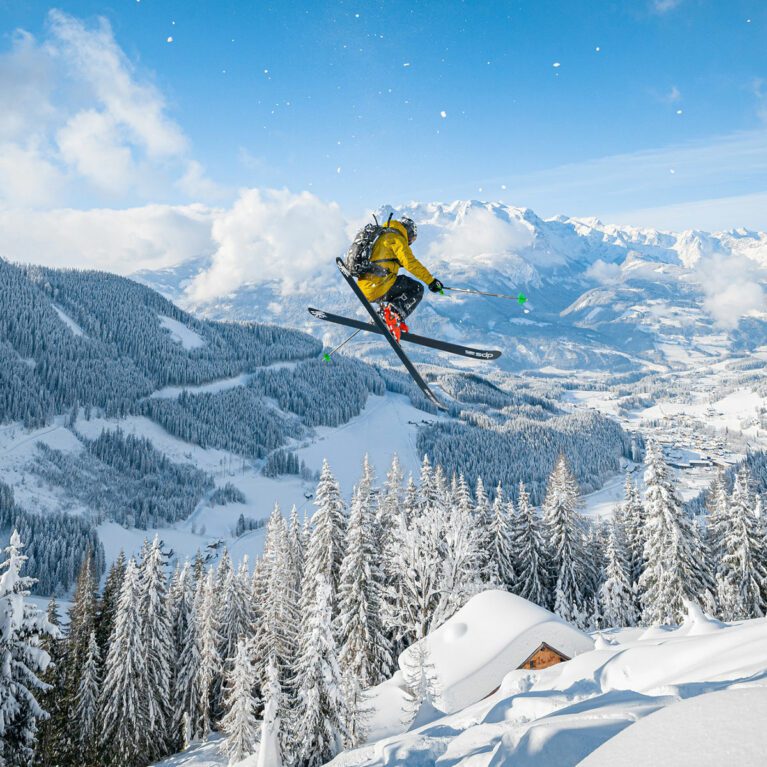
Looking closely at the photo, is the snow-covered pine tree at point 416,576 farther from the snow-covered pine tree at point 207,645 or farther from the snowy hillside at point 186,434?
the snowy hillside at point 186,434

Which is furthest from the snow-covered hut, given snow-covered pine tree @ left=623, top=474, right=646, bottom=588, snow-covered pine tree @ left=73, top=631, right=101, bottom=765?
snow-covered pine tree @ left=73, top=631, right=101, bottom=765

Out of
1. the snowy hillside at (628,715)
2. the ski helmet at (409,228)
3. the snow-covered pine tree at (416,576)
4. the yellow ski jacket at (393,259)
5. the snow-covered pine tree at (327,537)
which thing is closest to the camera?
the snowy hillside at (628,715)

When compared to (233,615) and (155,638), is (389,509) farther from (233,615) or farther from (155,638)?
(155,638)

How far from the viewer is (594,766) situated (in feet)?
11.0

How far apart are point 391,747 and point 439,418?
551 ft

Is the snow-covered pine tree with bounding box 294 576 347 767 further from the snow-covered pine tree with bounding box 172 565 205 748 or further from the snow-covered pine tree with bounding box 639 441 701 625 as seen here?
the snow-covered pine tree with bounding box 639 441 701 625

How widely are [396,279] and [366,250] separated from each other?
112cm

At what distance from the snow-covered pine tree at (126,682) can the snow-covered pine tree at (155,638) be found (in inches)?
19.0

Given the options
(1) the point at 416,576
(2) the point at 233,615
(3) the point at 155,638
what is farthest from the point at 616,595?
(3) the point at 155,638

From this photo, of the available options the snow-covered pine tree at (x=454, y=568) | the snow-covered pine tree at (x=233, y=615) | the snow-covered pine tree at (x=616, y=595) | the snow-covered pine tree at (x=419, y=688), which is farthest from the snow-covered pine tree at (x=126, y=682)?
the snow-covered pine tree at (x=616, y=595)

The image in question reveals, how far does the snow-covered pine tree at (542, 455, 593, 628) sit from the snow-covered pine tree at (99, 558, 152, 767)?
76.6 ft

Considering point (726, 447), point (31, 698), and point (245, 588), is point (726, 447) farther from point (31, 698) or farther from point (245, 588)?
point (31, 698)

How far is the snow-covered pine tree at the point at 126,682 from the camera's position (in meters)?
25.5

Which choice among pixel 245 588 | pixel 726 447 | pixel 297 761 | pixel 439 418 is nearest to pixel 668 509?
pixel 297 761
